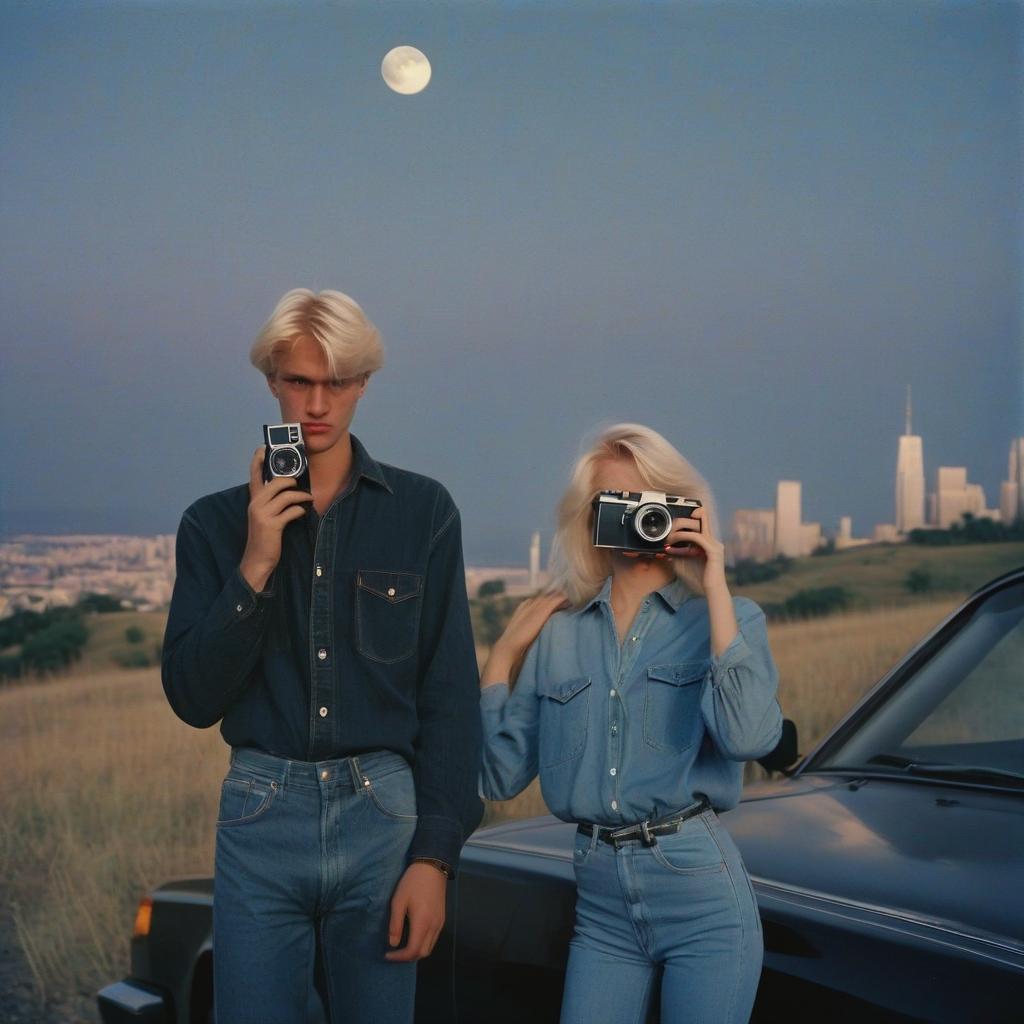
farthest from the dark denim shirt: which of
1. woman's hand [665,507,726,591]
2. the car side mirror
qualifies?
the car side mirror

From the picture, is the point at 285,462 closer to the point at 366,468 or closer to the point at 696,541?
the point at 366,468

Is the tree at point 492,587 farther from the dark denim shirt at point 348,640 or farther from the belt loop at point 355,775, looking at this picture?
the belt loop at point 355,775

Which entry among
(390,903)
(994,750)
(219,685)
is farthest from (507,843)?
(994,750)

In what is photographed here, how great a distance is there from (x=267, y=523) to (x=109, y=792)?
23.9 ft

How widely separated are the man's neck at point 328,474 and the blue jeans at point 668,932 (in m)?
0.70

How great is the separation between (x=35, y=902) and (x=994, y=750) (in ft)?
19.8

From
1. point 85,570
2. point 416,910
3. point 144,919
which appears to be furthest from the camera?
point 85,570

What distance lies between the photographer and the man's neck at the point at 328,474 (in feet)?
7.97

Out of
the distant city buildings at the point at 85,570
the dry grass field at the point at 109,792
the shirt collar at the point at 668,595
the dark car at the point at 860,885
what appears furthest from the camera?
the distant city buildings at the point at 85,570

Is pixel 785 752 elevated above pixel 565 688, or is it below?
below

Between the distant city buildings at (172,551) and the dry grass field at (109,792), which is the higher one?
the distant city buildings at (172,551)

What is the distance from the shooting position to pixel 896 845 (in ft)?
8.29

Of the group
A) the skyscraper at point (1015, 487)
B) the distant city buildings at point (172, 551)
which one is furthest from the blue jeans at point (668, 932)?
the skyscraper at point (1015, 487)

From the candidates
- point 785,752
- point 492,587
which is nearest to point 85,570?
point 492,587
